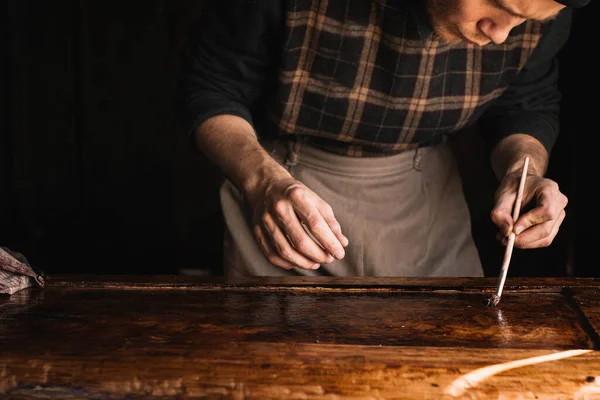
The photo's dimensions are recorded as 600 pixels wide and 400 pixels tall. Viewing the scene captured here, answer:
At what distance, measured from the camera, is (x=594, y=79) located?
2.70m

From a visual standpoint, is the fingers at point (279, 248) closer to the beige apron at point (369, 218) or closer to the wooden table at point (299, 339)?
the wooden table at point (299, 339)

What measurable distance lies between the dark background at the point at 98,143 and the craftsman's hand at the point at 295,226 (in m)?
1.80

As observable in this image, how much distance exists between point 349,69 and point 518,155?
1.60 ft

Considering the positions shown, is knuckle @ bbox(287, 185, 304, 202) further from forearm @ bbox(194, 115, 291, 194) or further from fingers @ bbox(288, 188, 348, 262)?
forearm @ bbox(194, 115, 291, 194)

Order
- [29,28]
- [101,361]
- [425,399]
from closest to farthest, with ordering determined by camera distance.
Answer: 1. [425,399]
2. [101,361]
3. [29,28]

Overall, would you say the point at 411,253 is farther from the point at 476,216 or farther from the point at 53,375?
the point at 476,216

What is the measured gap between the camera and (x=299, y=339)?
1284mm

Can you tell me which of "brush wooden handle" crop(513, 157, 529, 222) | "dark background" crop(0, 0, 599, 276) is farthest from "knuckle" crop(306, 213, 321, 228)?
"dark background" crop(0, 0, 599, 276)

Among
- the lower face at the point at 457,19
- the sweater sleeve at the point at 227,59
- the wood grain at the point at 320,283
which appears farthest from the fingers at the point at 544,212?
the sweater sleeve at the point at 227,59

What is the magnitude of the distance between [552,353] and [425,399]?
28cm

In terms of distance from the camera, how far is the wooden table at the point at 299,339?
111 cm

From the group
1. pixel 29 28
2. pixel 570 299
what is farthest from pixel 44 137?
pixel 570 299

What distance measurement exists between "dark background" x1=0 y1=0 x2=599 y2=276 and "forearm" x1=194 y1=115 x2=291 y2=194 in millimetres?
1612

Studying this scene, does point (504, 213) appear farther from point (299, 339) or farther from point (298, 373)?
point (298, 373)
